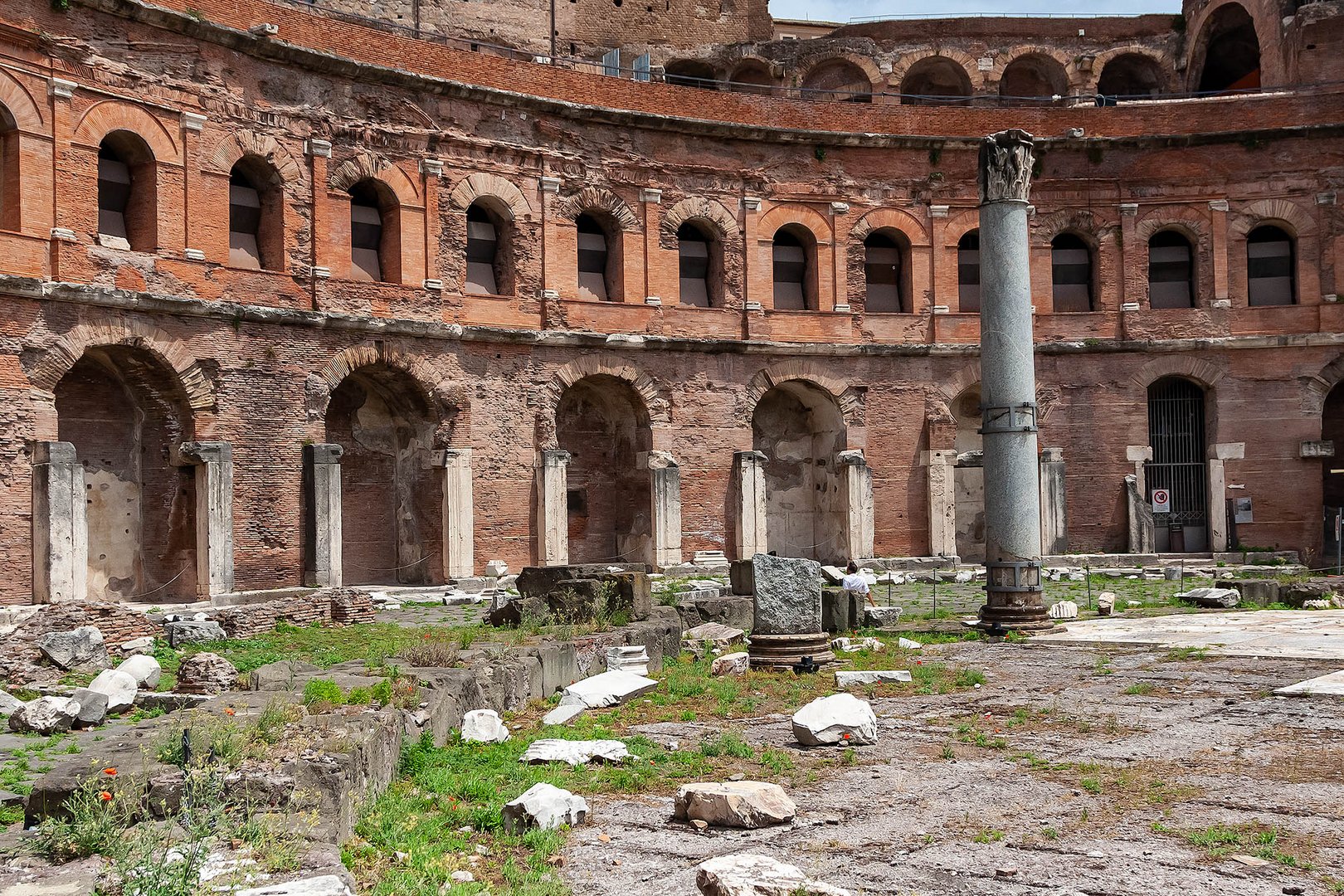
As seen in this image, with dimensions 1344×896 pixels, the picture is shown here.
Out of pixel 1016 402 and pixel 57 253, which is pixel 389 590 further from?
pixel 1016 402

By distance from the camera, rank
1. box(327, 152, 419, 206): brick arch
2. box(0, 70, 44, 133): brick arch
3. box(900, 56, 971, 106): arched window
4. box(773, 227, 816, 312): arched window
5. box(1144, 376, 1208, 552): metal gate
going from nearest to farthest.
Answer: box(0, 70, 44, 133): brick arch → box(327, 152, 419, 206): brick arch → box(773, 227, 816, 312): arched window → box(1144, 376, 1208, 552): metal gate → box(900, 56, 971, 106): arched window

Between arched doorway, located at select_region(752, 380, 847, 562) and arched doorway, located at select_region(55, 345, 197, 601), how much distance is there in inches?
452

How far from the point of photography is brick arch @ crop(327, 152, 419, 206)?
20562 mm

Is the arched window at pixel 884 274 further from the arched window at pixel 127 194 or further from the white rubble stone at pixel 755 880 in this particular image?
the white rubble stone at pixel 755 880

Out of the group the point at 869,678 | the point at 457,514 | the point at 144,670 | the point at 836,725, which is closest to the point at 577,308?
the point at 457,514

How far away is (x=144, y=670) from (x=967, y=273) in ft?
63.5

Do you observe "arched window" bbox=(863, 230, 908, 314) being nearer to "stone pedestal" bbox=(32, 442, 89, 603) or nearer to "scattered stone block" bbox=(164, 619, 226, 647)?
"stone pedestal" bbox=(32, 442, 89, 603)

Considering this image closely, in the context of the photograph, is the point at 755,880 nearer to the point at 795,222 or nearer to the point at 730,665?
the point at 730,665

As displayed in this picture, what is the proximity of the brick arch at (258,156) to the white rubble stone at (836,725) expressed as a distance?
14.0m

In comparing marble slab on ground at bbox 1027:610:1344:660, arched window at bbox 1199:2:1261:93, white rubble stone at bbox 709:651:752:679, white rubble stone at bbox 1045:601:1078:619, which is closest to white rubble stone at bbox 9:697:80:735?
white rubble stone at bbox 709:651:752:679

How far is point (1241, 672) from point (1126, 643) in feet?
7.50

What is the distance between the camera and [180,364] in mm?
18000

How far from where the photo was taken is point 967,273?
1035 inches

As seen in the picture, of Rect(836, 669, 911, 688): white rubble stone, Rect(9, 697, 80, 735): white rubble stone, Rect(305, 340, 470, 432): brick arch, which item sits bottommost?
Rect(836, 669, 911, 688): white rubble stone
